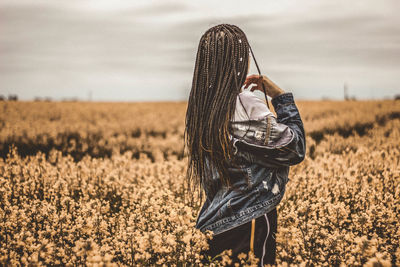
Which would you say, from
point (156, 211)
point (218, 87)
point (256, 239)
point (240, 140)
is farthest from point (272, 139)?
point (156, 211)

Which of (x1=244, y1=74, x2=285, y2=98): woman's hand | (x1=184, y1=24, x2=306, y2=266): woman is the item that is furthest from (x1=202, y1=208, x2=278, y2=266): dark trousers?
(x1=244, y1=74, x2=285, y2=98): woman's hand

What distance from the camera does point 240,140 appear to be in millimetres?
1962

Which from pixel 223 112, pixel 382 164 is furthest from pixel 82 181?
pixel 382 164

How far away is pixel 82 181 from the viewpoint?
4.61 m

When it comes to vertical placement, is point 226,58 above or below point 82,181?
above

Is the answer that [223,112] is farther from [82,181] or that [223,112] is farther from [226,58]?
[82,181]

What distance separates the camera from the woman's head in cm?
199

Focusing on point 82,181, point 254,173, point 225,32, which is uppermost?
point 225,32

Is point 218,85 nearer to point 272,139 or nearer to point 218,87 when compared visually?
point 218,87

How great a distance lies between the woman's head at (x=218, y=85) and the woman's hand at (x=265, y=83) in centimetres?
17

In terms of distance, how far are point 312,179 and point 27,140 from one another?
7530 millimetres

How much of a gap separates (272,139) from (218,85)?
458 millimetres

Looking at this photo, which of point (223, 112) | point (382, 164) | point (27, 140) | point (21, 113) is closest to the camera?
point (223, 112)

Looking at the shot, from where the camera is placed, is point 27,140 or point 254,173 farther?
point 27,140
